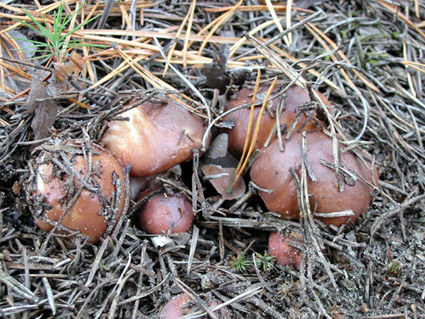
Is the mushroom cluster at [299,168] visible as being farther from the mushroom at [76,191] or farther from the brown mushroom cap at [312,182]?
the mushroom at [76,191]

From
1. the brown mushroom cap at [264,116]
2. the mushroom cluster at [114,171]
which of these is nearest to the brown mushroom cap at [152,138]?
the mushroom cluster at [114,171]

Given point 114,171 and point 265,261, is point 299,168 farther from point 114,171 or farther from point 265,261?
point 114,171

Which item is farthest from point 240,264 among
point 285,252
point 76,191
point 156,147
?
point 76,191

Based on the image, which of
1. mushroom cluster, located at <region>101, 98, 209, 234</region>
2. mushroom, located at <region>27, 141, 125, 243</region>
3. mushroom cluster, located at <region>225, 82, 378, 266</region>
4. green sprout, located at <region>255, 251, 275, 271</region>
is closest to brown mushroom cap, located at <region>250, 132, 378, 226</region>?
mushroom cluster, located at <region>225, 82, 378, 266</region>

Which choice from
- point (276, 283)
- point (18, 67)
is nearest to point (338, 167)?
point (276, 283)

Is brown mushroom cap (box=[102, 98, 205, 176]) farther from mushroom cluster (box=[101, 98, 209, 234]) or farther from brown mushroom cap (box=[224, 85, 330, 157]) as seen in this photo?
brown mushroom cap (box=[224, 85, 330, 157])

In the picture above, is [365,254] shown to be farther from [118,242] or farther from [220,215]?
[118,242]

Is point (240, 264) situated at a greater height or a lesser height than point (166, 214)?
lesser
